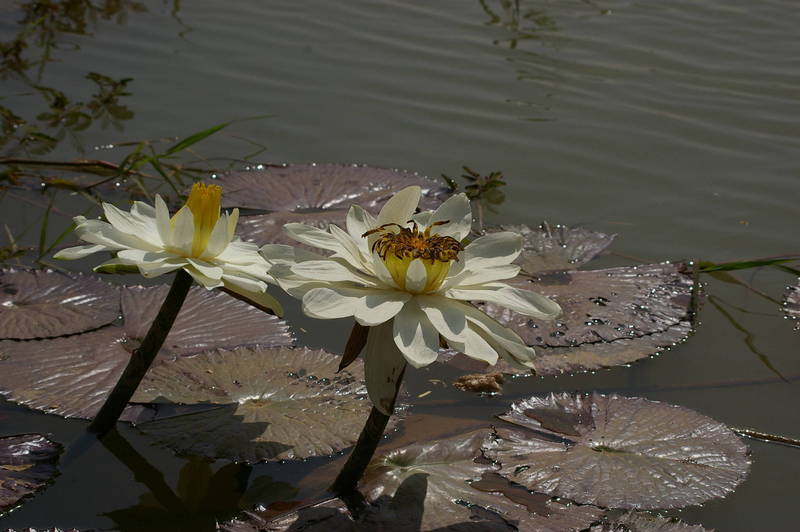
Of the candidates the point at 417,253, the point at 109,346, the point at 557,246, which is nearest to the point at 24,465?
the point at 109,346

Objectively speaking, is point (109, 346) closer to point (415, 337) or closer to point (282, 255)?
point (282, 255)

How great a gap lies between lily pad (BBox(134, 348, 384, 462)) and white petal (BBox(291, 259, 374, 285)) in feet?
1.66

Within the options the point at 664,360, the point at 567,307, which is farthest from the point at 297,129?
the point at 664,360

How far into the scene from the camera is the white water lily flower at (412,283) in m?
1.46

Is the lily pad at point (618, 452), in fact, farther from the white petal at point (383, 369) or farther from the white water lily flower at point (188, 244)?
the white water lily flower at point (188, 244)

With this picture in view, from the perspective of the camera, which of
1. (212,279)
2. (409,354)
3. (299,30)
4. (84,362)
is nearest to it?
(409,354)

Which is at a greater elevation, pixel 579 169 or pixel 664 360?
pixel 579 169

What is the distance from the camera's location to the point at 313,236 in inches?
65.7

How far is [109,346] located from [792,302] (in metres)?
1.94

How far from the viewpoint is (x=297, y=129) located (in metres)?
3.64

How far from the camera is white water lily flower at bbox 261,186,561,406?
146 centimetres

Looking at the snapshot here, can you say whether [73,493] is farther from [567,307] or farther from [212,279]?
[567,307]

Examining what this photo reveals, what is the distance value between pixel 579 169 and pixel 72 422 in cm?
213

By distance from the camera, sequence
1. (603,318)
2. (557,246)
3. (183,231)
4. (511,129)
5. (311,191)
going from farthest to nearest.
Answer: (511,129) → (311,191) → (557,246) → (603,318) → (183,231)
